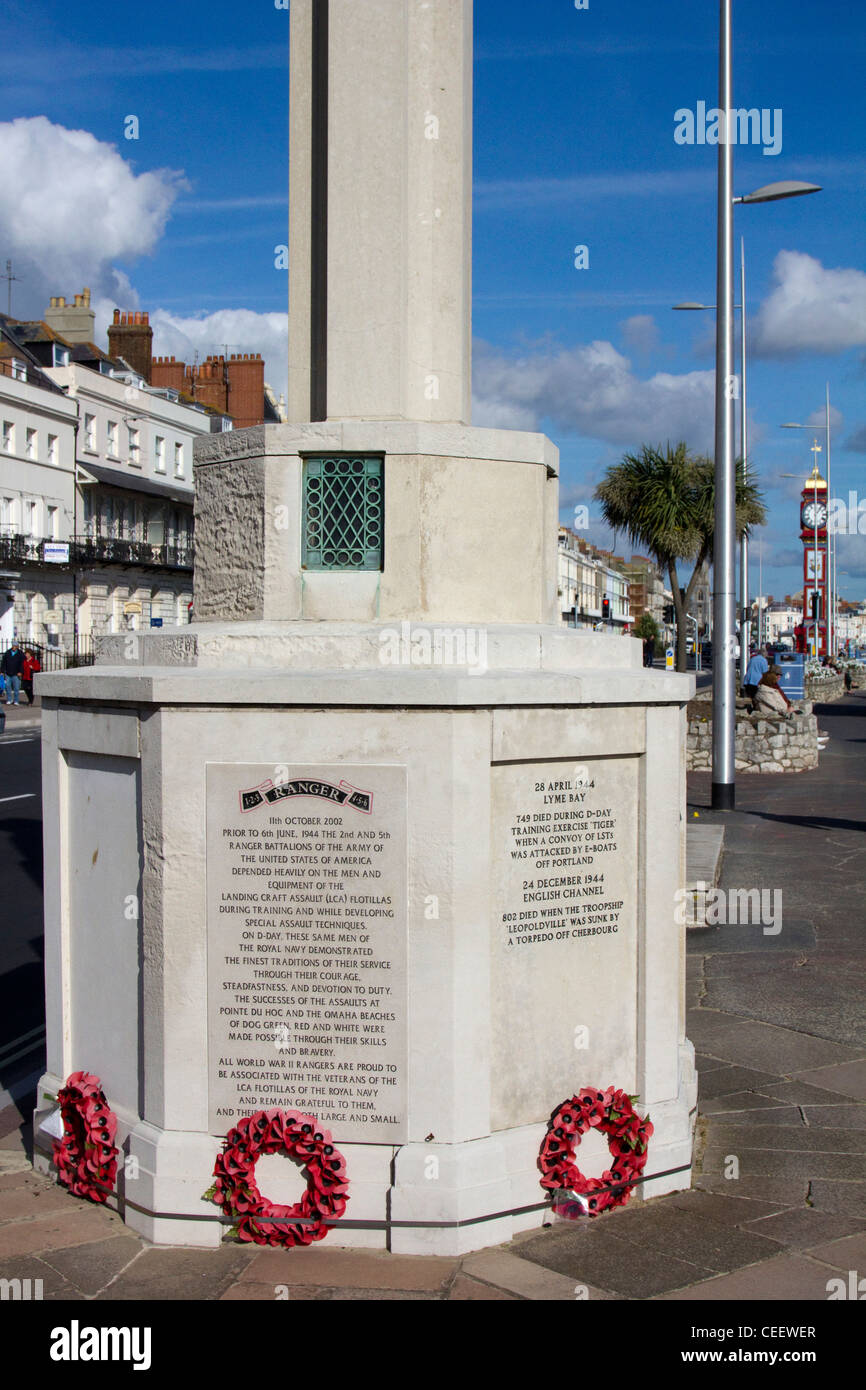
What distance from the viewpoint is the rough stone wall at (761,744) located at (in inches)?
901

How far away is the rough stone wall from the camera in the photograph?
75.1 feet

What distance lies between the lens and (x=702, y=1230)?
4.73 metres

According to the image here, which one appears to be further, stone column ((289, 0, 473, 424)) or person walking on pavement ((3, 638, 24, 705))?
person walking on pavement ((3, 638, 24, 705))

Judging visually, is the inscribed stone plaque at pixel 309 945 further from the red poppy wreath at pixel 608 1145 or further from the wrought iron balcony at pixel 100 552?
the wrought iron balcony at pixel 100 552

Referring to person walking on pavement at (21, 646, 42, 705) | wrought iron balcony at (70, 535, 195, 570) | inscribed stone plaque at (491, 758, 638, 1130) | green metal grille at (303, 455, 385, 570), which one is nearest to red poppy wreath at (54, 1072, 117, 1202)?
inscribed stone plaque at (491, 758, 638, 1130)

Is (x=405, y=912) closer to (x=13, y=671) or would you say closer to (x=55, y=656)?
(x=13, y=671)

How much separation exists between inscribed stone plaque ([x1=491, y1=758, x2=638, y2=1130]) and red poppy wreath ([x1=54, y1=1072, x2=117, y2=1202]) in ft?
4.93

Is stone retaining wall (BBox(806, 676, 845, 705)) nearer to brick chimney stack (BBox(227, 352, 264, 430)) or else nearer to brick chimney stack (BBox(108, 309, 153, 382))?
brick chimney stack (BBox(227, 352, 264, 430))

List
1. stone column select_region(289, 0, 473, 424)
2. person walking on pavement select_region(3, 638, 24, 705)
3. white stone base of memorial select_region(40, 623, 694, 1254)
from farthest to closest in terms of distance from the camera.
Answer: person walking on pavement select_region(3, 638, 24, 705), stone column select_region(289, 0, 473, 424), white stone base of memorial select_region(40, 623, 694, 1254)

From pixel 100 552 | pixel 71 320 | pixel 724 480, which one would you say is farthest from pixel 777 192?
pixel 71 320

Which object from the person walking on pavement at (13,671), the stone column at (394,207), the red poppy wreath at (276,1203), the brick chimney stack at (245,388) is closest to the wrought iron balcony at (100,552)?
the person walking on pavement at (13,671)

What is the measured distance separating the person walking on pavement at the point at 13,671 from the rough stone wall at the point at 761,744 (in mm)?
25668
